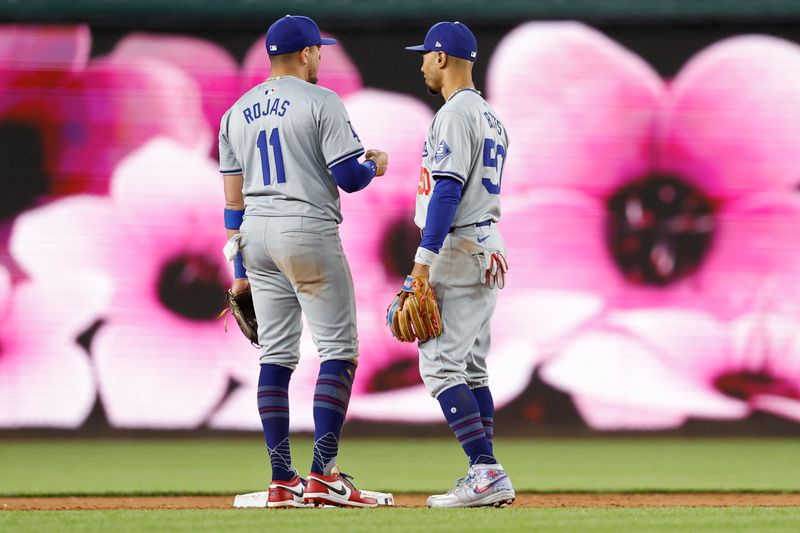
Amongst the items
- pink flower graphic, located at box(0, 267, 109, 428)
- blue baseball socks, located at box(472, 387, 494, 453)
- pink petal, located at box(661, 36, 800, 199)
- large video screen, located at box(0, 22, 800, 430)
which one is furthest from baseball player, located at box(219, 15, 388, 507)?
pink petal, located at box(661, 36, 800, 199)

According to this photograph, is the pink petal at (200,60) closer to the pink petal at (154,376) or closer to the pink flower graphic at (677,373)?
the pink petal at (154,376)

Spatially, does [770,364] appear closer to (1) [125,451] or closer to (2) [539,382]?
(2) [539,382]

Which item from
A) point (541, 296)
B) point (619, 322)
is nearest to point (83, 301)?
point (541, 296)

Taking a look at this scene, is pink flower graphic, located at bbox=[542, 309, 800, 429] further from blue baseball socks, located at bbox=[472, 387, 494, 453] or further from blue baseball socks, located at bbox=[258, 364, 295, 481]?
blue baseball socks, located at bbox=[258, 364, 295, 481]

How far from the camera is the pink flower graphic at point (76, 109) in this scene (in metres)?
10.8

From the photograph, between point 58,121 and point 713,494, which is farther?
point 58,121

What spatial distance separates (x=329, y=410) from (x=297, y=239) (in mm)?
818

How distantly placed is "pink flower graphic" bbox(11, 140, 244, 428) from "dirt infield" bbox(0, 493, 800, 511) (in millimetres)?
3572

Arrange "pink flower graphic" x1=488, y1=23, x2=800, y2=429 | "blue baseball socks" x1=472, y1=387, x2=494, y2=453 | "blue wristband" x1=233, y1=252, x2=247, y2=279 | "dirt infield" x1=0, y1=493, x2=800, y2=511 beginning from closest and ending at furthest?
"blue baseball socks" x1=472, y1=387, x2=494, y2=453 → "blue wristband" x1=233, y1=252, x2=247, y2=279 → "dirt infield" x1=0, y1=493, x2=800, y2=511 → "pink flower graphic" x1=488, y1=23, x2=800, y2=429

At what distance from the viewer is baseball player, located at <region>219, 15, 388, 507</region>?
5.82 metres

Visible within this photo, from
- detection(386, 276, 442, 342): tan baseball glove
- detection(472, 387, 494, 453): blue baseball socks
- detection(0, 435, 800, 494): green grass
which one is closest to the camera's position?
detection(386, 276, 442, 342): tan baseball glove

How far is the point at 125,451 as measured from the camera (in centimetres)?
981

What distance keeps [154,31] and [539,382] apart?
454 centimetres

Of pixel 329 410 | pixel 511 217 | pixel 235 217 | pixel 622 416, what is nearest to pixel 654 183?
pixel 511 217
